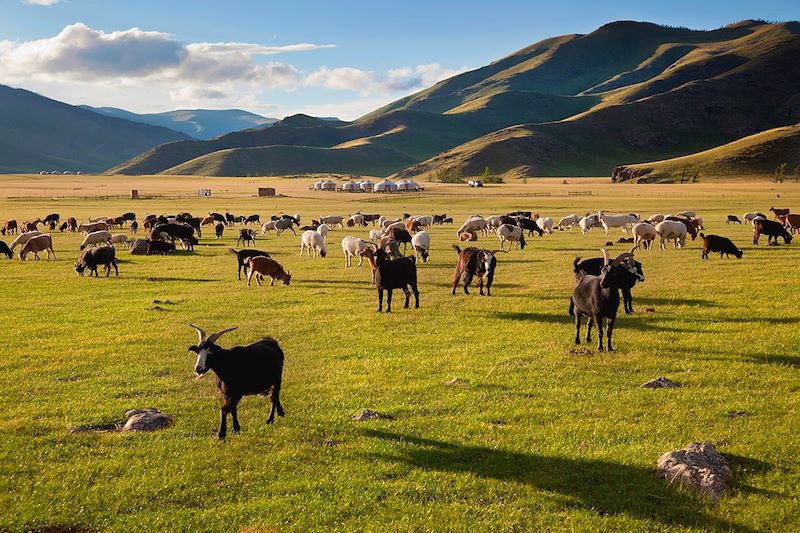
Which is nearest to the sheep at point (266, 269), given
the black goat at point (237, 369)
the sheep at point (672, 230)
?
the black goat at point (237, 369)

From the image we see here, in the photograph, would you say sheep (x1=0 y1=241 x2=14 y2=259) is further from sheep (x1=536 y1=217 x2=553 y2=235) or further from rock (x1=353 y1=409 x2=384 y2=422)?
sheep (x1=536 y1=217 x2=553 y2=235)

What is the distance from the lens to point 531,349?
1406cm

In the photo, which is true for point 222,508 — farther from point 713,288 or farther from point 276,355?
point 713,288

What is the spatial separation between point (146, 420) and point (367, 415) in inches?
137

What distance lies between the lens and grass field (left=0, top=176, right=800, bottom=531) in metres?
7.30

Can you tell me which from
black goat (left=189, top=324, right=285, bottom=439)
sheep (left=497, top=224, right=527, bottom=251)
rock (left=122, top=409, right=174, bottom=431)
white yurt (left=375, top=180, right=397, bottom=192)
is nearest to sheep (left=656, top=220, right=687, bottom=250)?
sheep (left=497, top=224, right=527, bottom=251)

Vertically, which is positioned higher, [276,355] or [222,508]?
[276,355]

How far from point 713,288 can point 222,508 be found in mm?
18815

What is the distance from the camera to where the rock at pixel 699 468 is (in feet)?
24.7

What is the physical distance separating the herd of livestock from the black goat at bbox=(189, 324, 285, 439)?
1 centimetres

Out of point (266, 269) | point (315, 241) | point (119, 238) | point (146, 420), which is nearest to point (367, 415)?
point (146, 420)

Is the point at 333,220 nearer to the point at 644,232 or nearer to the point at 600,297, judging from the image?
the point at 644,232

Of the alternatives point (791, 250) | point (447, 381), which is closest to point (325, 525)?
point (447, 381)

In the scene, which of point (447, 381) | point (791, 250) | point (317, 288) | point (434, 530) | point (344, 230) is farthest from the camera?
point (344, 230)
